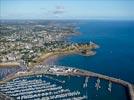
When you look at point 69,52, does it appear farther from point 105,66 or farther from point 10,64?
point 10,64

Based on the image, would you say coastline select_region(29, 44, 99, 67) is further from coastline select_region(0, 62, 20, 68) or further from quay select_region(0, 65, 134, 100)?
quay select_region(0, 65, 134, 100)

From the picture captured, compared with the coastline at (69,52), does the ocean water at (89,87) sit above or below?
above

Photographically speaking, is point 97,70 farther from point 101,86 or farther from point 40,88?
point 40,88

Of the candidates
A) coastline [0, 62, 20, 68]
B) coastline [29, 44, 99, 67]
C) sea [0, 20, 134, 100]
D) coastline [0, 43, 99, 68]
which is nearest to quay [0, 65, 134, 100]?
sea [0, 20, 134, 100]

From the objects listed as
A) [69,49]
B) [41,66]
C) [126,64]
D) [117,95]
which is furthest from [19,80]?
[69,49]

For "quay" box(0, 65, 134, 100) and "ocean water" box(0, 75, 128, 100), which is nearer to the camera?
"ocean water" box(0, 75, 128, 100)

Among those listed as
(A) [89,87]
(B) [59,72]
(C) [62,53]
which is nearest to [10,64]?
(B) [59,72]

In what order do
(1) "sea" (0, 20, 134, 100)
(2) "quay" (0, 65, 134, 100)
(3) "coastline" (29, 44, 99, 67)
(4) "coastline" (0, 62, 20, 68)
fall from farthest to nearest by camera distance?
1. (3) "coastline" (29, 44, 99, 67)
2. (4) "coastline" (0, 62, 20, 68)
3. (2) "quay" (0, 65, 134, 100)
4. (1) "sea" (0, 20, 134, 100)

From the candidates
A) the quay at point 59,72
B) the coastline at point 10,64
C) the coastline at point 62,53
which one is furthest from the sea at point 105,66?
the coastline at point 10,64

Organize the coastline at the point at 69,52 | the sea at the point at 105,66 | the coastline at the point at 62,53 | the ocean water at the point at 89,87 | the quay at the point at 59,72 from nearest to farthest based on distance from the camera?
the ocean water at the point at 89,87 < the sea at the point at 105,66 < the quay at the point at 59,72 < the coastline at the point at 62,53 < the coastline at the point at 69,52

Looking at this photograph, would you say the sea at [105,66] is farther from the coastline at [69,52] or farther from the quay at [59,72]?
the coastline at [69,52]

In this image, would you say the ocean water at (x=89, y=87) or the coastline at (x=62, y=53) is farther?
the coastline at (x=62, y=53)
